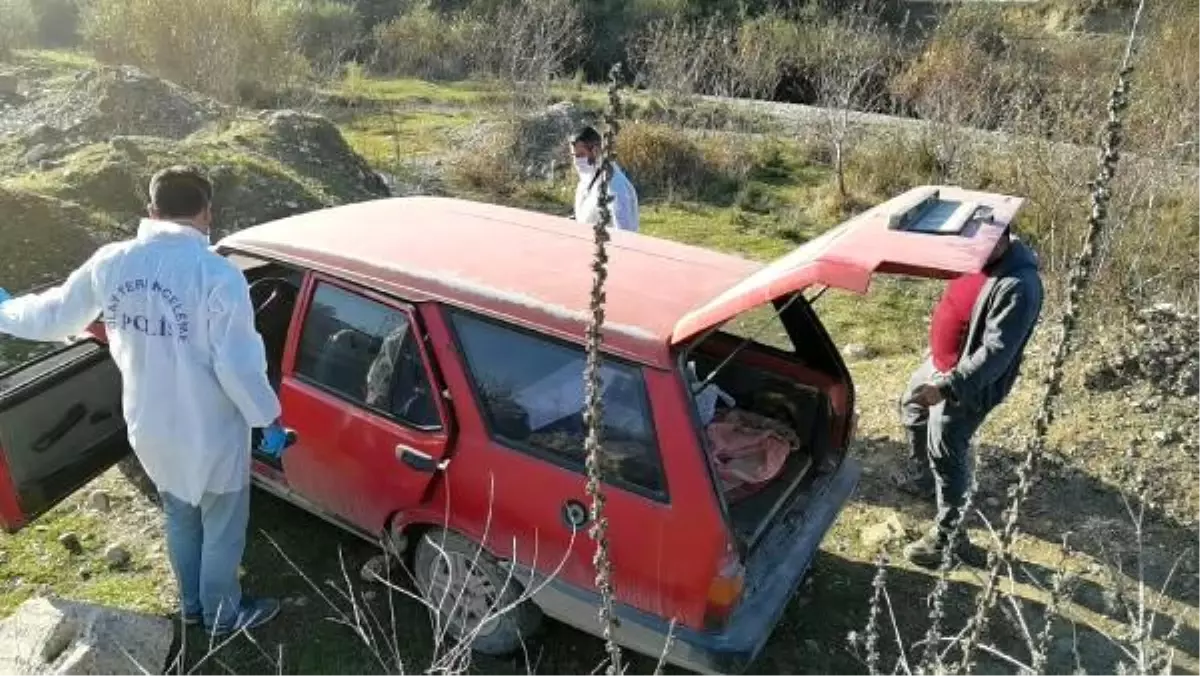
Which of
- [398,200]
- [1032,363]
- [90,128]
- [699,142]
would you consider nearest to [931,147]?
[699,142]

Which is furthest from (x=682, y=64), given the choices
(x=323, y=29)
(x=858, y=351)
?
(x=323, y=29)

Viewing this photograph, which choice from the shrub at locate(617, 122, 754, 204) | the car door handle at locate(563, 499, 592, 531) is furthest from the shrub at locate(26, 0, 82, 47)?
the car door handle at locate(563, 499, 592, 531)

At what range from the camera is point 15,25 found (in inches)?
886

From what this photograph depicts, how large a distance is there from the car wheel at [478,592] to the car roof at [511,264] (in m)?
1.01

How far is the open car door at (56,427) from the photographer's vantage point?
374cm

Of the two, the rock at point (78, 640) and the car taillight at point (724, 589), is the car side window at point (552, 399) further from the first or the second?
the rock at point (78, 640)

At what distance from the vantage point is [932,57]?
17.1 m

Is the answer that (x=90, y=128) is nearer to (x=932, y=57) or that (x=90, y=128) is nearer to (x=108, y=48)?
(x=108, y=48)

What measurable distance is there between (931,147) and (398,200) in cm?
1020

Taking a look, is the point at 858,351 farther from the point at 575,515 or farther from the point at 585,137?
the point at 575,515

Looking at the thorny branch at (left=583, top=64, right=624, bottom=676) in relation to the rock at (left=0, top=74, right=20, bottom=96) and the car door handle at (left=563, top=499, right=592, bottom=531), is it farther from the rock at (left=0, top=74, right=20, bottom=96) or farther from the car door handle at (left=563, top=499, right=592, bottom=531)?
the rock at (left=0, top=74, right=20, bottom=96)

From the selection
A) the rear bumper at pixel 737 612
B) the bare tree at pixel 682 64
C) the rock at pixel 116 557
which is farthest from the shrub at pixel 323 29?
the rear bumper at pixel 737 612

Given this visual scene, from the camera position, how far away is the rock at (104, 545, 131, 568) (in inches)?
170

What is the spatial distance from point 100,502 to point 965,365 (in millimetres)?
4336
